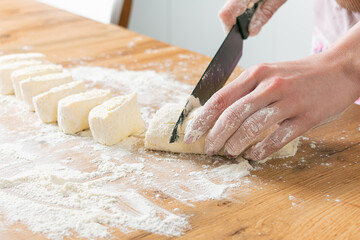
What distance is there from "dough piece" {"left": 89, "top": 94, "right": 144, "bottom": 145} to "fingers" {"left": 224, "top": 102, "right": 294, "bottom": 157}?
1.15 ft

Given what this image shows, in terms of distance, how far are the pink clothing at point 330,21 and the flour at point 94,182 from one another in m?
0.83

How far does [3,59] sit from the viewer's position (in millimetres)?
1848

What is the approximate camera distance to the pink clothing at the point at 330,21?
5.75 ft

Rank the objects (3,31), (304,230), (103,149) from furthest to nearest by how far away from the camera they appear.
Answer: (3,31)
(103,149)
(304,230)

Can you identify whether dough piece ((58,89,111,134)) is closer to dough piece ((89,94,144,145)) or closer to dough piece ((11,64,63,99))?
dough piece ((89,94,144,145))

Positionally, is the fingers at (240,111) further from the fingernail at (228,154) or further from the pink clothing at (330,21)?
the pink clothing at (330,21)

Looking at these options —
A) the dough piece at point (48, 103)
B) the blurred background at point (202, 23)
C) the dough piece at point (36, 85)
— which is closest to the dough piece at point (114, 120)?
the dough piece at point (48, 103)

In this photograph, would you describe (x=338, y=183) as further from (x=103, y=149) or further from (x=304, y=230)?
(x=103, y=149)

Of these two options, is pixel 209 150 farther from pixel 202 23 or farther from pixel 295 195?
pixel 202 23

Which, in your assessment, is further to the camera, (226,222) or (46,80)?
(46,80)

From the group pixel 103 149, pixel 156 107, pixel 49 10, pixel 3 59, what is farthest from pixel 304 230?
pixel 49 10

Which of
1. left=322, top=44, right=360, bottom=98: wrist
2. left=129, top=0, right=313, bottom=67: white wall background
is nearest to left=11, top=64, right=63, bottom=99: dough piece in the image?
left=322, top=44, right=360, bottom=98: wrist

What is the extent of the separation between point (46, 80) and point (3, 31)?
0.82 meters

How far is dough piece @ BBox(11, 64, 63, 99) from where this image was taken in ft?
5.44
